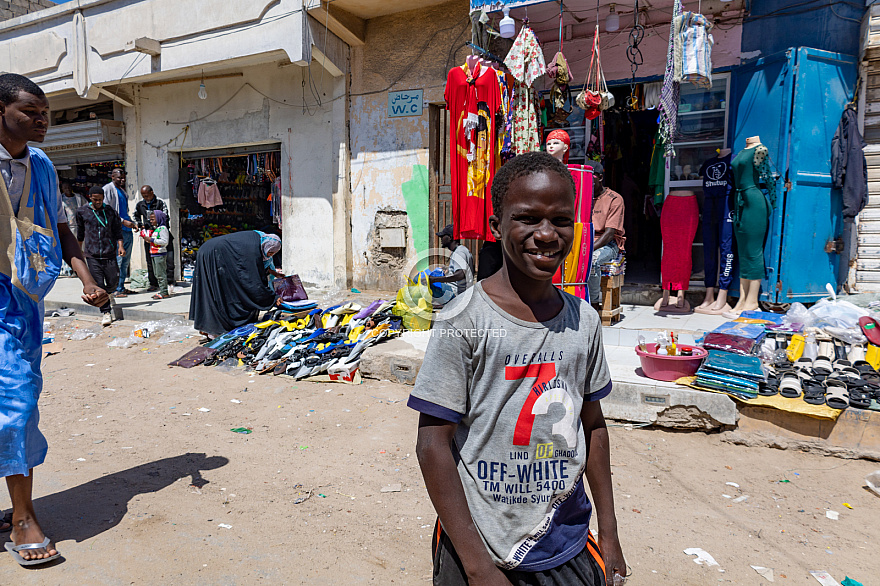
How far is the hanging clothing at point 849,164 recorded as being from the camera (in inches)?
228

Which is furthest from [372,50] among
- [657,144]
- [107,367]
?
[107,367]

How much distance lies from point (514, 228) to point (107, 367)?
6.00 meters

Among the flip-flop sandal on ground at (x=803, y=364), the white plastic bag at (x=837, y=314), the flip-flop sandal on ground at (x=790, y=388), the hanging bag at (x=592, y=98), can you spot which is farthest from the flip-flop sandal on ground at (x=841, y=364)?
the hanging bag at (x=592, y=98)

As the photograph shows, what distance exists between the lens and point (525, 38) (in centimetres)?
605

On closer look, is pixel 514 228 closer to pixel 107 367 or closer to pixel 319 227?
pixel 107 367

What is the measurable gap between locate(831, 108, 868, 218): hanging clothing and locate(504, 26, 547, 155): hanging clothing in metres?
3.04

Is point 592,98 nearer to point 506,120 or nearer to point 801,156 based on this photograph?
point 506,120

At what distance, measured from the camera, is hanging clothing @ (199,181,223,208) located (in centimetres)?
1091

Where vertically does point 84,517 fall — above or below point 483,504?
below

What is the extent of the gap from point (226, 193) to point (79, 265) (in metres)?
9.41

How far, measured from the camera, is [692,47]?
211 inches

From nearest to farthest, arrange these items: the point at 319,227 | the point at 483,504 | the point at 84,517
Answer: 1. the point at 483,504
2. the point at 84,517
3. the point at 319,227

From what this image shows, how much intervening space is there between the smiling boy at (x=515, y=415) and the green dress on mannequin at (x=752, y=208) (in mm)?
5465

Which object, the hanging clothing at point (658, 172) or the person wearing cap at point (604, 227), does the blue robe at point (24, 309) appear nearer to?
the person wearing cap at point (604, 227)
